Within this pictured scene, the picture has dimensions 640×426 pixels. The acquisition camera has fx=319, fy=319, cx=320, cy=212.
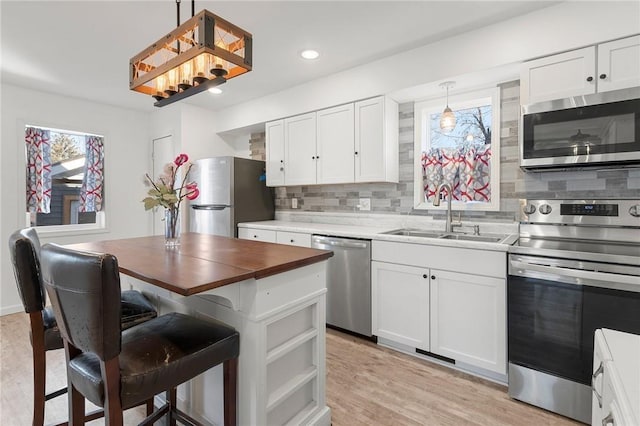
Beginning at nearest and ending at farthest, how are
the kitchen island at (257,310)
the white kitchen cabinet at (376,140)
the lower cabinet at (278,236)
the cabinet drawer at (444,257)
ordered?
the kitchen island at (257,310), the cabinet drawer at (444,257), the white kitchen cabinet at (376,140), the lower cabinet at (278,236)

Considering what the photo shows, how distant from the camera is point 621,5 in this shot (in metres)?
1.85

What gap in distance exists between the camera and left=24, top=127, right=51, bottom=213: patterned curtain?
3662mm

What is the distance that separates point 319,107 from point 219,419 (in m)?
2.75

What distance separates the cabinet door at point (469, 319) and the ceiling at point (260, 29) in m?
1.77

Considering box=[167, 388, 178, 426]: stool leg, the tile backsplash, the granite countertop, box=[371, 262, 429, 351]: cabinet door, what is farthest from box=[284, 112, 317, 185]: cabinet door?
box=[167, 388, 178, 426]: stool leg

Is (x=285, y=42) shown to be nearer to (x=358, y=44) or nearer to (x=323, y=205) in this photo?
(x=358, y=44)

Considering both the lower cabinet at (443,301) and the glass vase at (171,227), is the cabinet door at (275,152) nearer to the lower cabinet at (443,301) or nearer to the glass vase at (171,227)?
the lower cabinet at (443,301)

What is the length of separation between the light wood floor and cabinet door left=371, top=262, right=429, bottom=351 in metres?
0.16

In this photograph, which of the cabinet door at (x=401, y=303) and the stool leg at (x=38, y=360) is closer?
the stool leg at (x=38, y=360)

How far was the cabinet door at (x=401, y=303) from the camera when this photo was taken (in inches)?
91.8

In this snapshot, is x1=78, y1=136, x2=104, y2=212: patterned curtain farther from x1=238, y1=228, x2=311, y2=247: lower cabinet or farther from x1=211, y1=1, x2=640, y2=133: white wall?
x1=211, y1=1, x2=640, y2=133: white wall

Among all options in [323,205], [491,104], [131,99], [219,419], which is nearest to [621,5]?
[491,104]

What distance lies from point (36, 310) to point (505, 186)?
3.04 m

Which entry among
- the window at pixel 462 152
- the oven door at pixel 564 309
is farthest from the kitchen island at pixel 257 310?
the window at pixel 462 152
